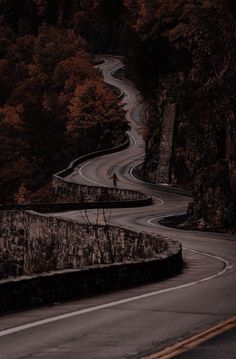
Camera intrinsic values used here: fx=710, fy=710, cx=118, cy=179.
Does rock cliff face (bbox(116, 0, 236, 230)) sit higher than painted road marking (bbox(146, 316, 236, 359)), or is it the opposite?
rock cliff face (bbox(116, 0, 236, 230))

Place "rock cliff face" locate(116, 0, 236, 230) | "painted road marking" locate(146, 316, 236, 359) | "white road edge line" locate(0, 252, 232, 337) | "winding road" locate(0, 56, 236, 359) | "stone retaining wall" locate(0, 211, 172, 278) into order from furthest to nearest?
"rock cliff face" locate(116, 0, 236, 230)
"stone retaining wall" locate(0, 211, 172, 278)
"white road edge line" locate(0, 252, 232, 337)
"winding road" locate(0, 56, 236, 359)
"painted road marking" locate(146, 316, 236, 359)

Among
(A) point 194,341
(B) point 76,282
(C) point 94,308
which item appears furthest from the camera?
(B) point 76,282

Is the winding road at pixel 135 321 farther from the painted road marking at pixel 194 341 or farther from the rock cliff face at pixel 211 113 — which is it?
the rock cliff face at pixel 211 113

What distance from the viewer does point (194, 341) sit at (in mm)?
9070

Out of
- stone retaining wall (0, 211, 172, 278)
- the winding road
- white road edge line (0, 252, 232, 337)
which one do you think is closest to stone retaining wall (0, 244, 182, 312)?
the winding road

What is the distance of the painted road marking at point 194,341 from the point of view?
Result: 327 inches

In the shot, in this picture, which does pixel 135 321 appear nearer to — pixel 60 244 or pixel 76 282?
pixel 76 282

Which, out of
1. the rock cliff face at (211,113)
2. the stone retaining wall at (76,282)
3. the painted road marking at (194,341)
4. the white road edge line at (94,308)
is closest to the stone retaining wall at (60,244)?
the stone retaining wall at (76,282)

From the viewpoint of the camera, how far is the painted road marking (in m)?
8.30

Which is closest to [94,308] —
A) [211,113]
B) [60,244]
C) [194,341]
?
[194,341]

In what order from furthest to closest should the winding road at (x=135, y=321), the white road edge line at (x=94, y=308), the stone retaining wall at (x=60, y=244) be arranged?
the stone retaining wall at (x=60, y=244), the white road edge line at (x=94, y=308), the winding road at (x=135, y=321)

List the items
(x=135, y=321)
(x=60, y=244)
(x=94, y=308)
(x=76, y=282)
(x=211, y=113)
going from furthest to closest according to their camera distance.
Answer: (x=211, y=113) < (x=60, y=244) < (x=76, y=282) < (x=94, y=308) < (x=135, y=321)

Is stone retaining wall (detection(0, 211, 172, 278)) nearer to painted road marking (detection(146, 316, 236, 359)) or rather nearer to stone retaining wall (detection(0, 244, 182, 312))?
stone retaining wall (detection(0, 244, 182, 312))

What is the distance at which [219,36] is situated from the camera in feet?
122
